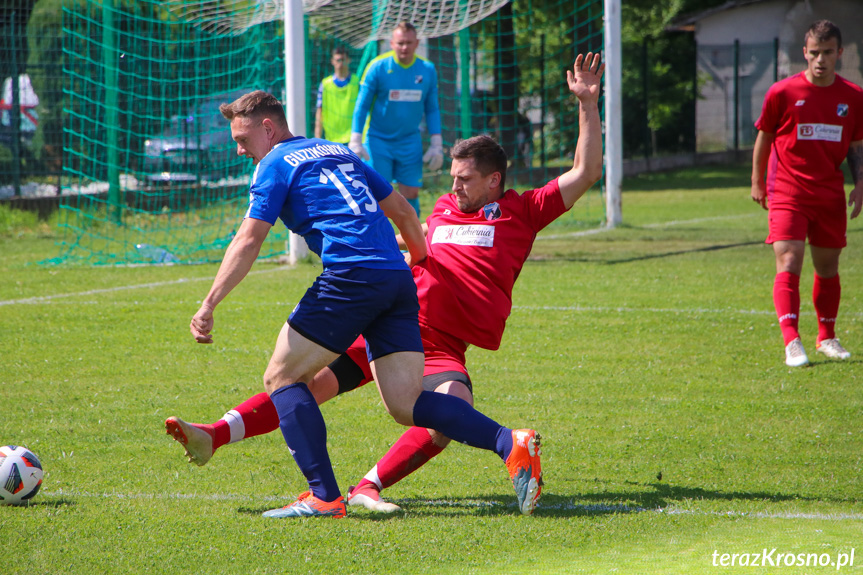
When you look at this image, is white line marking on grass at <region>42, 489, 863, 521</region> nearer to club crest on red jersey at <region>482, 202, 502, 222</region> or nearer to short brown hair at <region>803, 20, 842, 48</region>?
club crest on red jersey at <region>482, 202, 502, 222</region>

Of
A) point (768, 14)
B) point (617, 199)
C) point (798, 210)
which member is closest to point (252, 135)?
point (798, 210)

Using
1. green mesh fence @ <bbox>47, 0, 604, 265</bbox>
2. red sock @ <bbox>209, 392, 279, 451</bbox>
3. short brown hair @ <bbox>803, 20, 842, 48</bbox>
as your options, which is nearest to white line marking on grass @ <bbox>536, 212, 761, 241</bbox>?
green mesh fence @ <bbox>47, 0, 604, 265</bbox>

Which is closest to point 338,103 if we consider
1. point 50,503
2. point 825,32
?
point 825,32

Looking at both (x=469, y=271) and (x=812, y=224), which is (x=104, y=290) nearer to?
(x=469, y=271)

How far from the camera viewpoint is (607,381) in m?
6.05

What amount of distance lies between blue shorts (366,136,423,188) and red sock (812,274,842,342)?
485 cm

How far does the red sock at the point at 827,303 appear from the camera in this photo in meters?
6.85

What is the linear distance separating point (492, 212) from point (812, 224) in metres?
3.39

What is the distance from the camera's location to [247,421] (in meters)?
4.13

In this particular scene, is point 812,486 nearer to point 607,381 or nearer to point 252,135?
point 607,381

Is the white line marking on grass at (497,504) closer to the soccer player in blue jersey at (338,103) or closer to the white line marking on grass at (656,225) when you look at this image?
the soccer player in blue jersey at (338,103)

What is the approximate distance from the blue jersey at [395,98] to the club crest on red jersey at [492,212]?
6.38m

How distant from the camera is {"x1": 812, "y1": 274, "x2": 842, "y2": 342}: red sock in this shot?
685cm

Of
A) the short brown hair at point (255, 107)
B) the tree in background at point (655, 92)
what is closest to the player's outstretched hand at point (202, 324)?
the short brown hair at point (255, 107)
